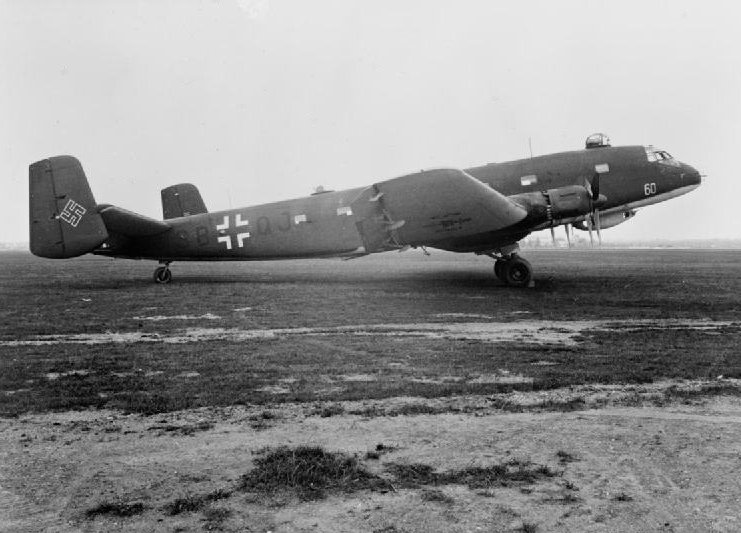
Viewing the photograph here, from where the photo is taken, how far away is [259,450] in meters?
4.78

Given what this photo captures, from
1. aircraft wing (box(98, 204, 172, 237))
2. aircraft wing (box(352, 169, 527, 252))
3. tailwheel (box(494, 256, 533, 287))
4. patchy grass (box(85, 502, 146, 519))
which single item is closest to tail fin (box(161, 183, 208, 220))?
aircraft wing (box(98, 204, 172, 237))

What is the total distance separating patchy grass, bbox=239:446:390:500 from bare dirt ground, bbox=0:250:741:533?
50 millimetres

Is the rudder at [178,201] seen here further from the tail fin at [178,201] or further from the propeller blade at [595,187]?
the propeller blade at [595,187]

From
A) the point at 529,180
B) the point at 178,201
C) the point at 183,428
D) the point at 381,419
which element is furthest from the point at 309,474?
the point at 178,201

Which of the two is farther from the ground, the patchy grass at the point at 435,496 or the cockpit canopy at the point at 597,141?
the cockpit canopy at the point at 597,141

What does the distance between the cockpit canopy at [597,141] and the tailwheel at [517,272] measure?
14.4 feet

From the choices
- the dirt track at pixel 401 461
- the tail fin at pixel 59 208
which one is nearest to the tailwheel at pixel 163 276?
the tail fin at pixel 59 208

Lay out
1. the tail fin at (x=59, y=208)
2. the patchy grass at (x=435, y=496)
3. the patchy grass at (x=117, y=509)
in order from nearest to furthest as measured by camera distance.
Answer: the patchy grass at (x=117, y=509) → the patchy grass at (x=435, y=496) → the tail fin at (x=59, y=208)

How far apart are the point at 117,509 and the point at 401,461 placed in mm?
1959

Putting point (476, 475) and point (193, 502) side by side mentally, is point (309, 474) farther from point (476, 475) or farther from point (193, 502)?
point (476, 475)

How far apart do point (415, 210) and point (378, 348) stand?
347 inches

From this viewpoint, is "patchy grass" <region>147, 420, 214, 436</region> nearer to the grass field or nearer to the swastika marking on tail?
the grass field

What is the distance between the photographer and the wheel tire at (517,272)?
18.4 metres

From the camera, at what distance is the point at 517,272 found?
1861 cm
